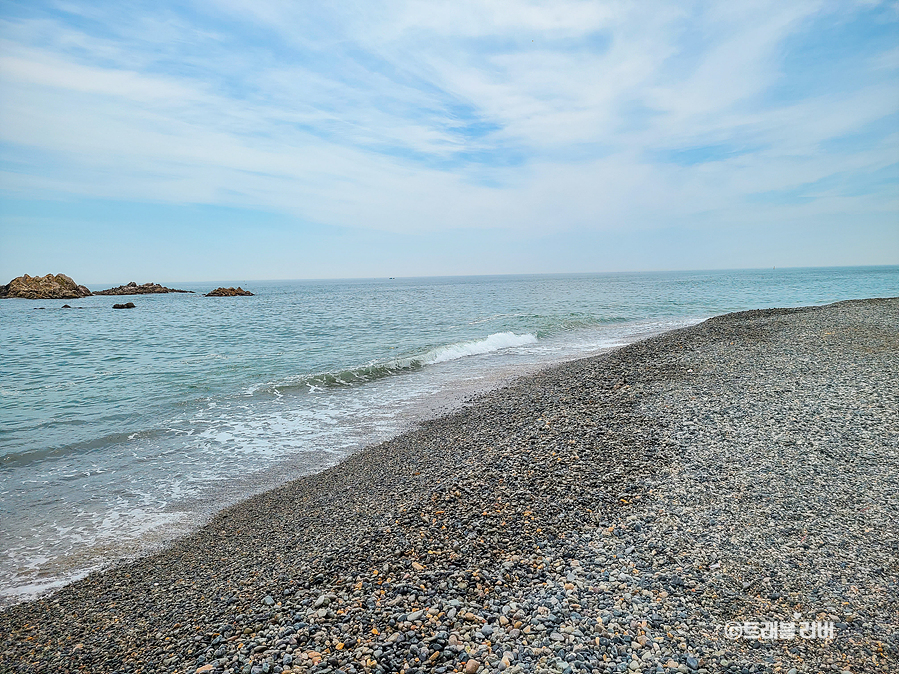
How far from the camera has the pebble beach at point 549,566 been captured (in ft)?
12.8

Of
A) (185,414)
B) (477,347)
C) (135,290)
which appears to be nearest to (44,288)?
(135,290)

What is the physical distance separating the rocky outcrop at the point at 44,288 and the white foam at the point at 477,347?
101 m

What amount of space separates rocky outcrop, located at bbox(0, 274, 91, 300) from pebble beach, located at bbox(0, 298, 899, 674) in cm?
11072

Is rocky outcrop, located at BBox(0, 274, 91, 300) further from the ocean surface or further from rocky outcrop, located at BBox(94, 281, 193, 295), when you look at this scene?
the ocean surface

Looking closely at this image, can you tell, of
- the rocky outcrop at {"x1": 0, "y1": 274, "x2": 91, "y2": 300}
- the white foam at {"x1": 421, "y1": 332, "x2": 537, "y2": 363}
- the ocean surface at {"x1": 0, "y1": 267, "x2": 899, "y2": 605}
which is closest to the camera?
the ocean surface at {"x1": 0, "y1": 267, "x2": 899, "y2": 605}

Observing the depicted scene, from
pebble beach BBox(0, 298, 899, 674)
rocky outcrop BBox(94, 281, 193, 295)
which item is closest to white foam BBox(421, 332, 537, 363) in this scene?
pebble beach BBox(0, 298, 899, 674)

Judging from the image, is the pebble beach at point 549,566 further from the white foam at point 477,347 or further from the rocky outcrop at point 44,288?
the rocky outcrop at point 44,288

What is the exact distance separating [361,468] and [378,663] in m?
5.78

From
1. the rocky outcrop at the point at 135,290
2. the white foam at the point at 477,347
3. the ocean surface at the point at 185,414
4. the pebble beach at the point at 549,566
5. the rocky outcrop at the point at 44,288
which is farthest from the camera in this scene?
the rocky outcrop at the point at 135,290

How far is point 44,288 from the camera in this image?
91812 mm

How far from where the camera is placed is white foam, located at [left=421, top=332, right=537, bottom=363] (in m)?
22.6

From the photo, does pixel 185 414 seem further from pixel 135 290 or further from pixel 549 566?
pixel 135 290

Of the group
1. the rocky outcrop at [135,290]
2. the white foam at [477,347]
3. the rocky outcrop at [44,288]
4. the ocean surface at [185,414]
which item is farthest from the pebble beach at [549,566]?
the rocky outcrop at [135,290]

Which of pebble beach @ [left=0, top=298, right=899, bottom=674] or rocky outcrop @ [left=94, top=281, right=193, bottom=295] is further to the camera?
rocky outcrop @ [left=94, top=281, right=193, bottom=295]
